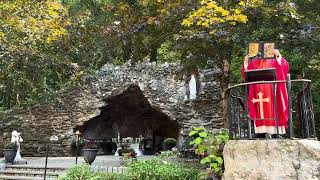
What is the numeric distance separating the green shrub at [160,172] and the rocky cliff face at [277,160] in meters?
1.76

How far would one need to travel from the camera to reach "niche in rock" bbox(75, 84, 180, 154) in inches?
776

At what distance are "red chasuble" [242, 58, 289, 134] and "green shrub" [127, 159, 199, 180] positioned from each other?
188cm

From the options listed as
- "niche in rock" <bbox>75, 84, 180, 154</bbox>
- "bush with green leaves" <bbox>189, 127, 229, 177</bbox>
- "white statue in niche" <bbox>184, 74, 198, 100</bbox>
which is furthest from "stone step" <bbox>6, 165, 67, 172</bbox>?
"white statue in niche" <bbox>184, 74, 198, 100</bbox>

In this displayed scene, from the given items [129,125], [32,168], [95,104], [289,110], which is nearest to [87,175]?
[289,110]

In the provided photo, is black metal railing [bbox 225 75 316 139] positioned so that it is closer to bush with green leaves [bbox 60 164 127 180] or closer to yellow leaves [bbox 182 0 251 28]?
yellow leaves [bbox 182 0 251 28]

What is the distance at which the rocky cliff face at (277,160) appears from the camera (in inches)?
189

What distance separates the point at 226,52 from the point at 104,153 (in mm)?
13458

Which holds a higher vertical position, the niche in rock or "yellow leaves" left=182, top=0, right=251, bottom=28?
"yellow leaves" left=182, top=0, right=251, bottom=28

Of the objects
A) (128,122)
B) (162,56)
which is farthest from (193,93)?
(128,122)

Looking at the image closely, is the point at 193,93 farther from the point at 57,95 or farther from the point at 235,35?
the point at 235,35

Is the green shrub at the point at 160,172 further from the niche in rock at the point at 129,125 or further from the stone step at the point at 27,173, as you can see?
the niche in rock at the point at 129,125

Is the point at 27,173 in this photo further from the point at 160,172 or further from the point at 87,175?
the point at 160,172

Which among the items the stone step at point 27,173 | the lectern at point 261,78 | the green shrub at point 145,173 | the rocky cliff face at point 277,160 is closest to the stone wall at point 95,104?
the stone step at point 27,173

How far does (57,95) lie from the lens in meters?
17.9
